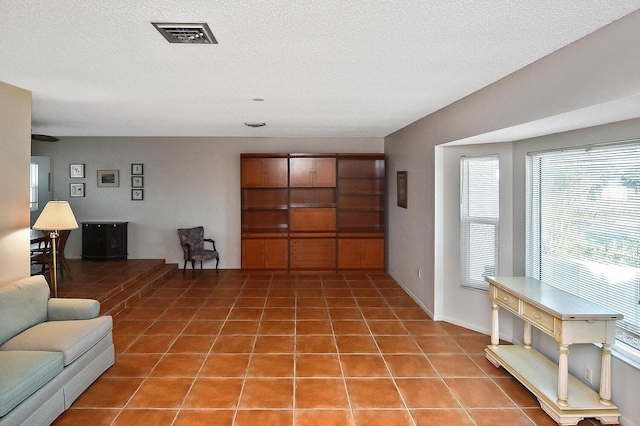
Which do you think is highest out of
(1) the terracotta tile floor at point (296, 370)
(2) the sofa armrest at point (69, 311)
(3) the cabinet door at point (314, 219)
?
(3) the cabinet door at point (314, 219)

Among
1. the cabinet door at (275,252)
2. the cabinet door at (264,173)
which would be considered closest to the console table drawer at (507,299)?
the cabinet door at (275,252)

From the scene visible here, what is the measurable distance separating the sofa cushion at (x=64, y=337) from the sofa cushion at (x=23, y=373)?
0.12 metres

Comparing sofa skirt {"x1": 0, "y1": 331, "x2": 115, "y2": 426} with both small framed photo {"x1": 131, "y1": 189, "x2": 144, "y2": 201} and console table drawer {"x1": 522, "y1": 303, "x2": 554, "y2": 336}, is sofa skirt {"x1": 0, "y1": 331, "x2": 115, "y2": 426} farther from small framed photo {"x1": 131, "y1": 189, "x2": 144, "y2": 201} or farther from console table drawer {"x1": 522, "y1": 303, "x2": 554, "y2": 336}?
small framed photo {"x1": 131, "y1": 189, "x2": 144, "y2": 201}

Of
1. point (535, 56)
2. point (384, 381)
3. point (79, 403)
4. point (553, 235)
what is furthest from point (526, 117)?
point (79, 403)

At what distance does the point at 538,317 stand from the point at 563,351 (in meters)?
0.32

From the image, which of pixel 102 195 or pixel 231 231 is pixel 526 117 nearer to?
pixel 231 231

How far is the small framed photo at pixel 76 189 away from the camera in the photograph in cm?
796

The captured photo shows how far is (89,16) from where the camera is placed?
86.4 inches

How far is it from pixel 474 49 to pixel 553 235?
2117mm

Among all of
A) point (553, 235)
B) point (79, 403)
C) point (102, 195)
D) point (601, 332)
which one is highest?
point (102, 195)

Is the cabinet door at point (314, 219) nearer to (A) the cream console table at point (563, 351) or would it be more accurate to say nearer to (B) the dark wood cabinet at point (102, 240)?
(B) the dark wood cabinet at point (102, 240)

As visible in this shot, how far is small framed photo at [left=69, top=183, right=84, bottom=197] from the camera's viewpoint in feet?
26.1

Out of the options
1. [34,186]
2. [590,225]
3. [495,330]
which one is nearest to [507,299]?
[495,330]

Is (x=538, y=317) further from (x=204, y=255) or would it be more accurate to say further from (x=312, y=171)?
(x=204, y=255)
